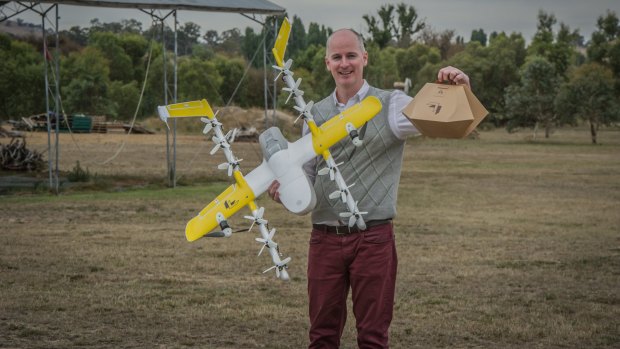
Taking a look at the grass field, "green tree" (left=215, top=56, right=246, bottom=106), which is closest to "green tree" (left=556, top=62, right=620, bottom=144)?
"green tree" (left=215, top=56, right=246, bottom=106)

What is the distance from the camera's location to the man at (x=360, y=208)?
4809mm

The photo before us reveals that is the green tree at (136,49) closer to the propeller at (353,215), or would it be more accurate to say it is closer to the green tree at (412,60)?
the green tree at (412,60)

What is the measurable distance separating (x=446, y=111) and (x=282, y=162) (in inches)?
31.9

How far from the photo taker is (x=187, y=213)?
58.6 feet

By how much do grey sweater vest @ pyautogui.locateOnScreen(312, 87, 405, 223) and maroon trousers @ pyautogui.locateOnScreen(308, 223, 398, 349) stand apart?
116 millimetres

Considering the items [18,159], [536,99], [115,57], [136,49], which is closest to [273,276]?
[18,159]

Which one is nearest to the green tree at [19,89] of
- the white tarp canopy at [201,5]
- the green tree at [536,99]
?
the green tree at [536,99]

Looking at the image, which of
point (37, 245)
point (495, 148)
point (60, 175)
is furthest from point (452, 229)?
point (495, 148)

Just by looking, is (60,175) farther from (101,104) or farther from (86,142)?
(101,104)

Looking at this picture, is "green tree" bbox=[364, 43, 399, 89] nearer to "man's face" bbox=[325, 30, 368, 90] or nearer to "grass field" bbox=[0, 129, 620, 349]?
"grass field" bbox=[0, 129, 620, 349]

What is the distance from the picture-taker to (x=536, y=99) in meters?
53.4

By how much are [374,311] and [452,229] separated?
11.1 meters

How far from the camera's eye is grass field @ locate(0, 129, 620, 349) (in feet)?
26.9

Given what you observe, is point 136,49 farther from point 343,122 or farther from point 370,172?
point 343,122
